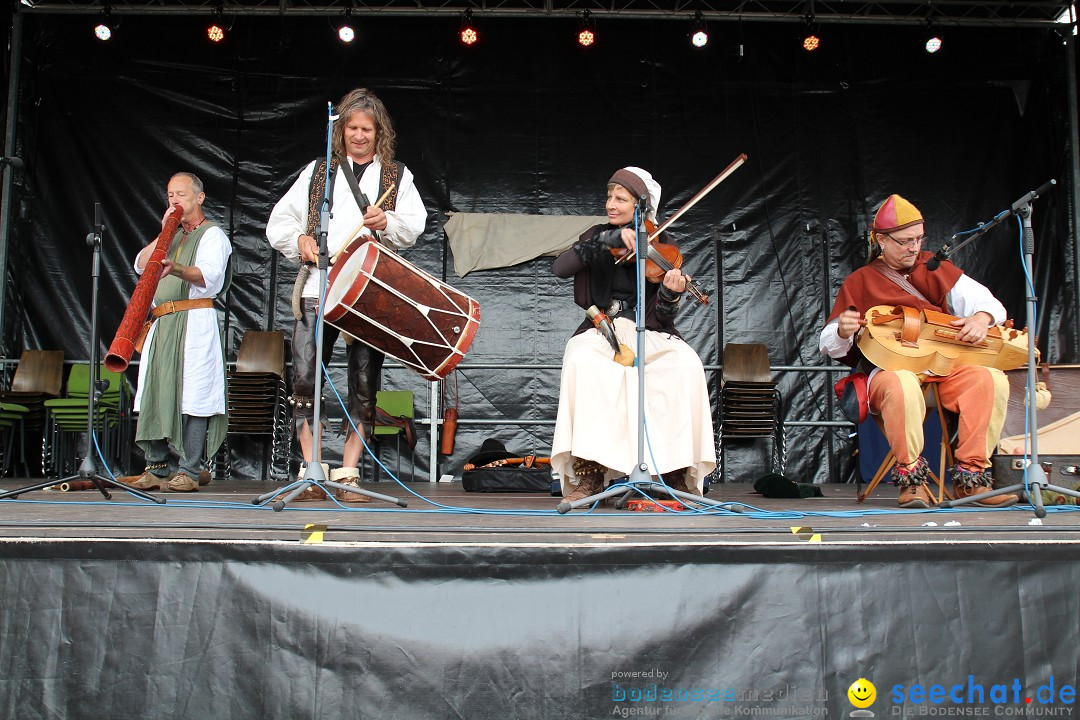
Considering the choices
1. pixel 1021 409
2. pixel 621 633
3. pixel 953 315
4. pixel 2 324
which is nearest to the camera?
pixel 621 633

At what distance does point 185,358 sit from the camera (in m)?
4.55

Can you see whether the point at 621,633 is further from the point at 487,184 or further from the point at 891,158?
the point at 891,158

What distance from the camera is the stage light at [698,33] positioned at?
740 centimetres

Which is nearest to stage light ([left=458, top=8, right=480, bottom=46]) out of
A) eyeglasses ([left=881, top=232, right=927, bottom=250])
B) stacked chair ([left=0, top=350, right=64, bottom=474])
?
stacked chair ([left=0, top=350, right=64, bottom=474])

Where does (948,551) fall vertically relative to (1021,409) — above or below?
below

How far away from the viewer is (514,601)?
7.82ft

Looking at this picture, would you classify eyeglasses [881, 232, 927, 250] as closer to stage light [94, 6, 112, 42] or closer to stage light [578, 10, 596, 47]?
stage light [578, 10, 596, 47]

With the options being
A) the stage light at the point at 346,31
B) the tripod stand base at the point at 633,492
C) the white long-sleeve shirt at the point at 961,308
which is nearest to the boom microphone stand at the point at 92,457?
the tripod stand base at the point at 633,492

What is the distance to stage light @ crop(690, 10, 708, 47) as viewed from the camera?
291 inches

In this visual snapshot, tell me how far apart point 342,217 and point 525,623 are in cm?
241

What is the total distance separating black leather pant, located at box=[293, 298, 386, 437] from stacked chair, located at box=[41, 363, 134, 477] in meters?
3.58

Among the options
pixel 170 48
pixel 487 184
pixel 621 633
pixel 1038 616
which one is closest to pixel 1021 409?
pixel 1038 616

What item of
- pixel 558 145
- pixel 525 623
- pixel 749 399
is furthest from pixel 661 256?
pixel 558 145

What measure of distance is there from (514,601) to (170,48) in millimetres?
6939
